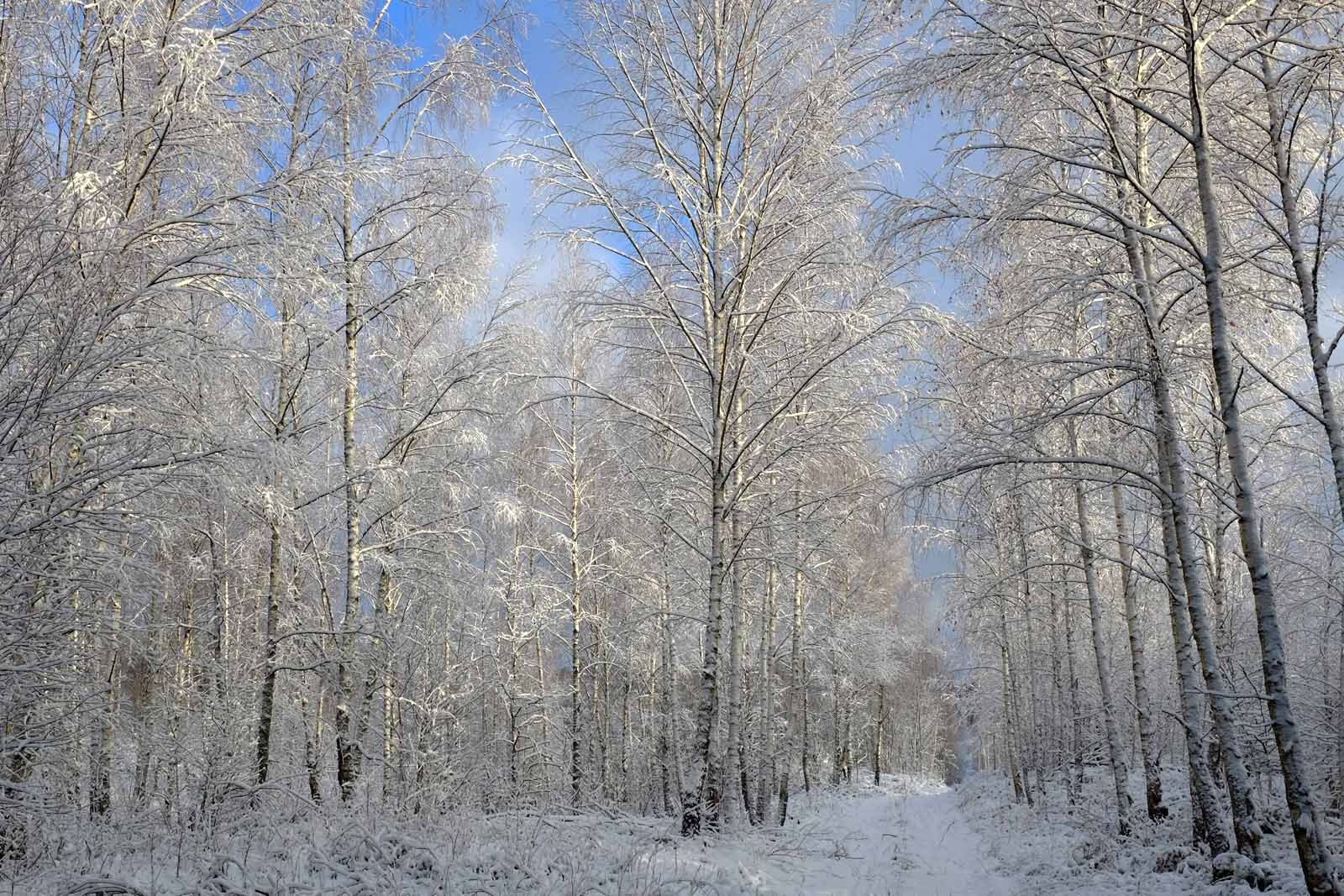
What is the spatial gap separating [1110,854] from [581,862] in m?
6.14

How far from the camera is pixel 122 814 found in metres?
6.44

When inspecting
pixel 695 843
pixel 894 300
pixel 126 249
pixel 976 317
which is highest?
pixel 976 317

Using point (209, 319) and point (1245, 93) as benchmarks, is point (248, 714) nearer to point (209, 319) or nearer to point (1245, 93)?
point (209, 319)

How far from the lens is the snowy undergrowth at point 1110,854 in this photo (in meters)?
Answer: 6.36

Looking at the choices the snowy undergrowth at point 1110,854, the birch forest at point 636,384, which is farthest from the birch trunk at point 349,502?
the snowy undergrowth at point 1110,854

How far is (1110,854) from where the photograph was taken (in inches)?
316

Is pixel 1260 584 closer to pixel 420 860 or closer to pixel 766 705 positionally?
pixel 420 860

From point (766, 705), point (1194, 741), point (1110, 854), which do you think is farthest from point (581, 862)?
point (766, 705)

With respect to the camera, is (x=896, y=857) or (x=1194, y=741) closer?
(x=1194, y=741)

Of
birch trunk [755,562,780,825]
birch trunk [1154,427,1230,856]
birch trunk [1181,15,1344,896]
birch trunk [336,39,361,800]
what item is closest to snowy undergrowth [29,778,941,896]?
birch trunk [336,39,361,800]

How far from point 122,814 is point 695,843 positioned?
4996 millimetres

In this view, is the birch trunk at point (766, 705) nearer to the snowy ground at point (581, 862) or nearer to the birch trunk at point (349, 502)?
the snowy ground at point (581, 862)

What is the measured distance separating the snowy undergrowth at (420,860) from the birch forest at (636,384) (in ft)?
0.18

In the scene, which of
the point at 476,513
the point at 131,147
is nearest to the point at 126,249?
the point at 131,147
